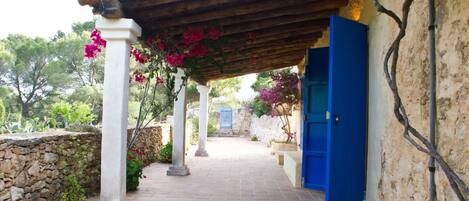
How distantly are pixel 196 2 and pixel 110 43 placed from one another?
1.07m

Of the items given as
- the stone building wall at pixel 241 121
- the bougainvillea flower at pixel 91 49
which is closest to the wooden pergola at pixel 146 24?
the bougainvillea flower at pixel 91 49

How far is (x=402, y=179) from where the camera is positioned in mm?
2512

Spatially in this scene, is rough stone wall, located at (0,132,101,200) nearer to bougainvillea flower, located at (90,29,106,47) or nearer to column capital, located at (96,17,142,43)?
bougainvillea flower, located at (90,29,106,47)

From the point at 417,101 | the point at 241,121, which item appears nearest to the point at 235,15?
the point at 417,101

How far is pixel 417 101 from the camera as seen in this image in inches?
87.4

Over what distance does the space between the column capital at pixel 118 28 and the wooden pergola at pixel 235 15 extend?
9cm

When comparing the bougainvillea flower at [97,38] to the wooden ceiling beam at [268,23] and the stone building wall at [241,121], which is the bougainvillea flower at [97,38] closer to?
the wooden ceiling beam at [268,23]

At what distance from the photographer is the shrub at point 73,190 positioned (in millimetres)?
4457

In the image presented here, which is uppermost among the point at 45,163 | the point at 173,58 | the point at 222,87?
the point at 222,87

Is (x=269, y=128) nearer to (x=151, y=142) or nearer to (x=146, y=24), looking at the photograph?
(x=151, y=142)

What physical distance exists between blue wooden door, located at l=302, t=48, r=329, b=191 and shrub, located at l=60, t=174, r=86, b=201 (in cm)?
327

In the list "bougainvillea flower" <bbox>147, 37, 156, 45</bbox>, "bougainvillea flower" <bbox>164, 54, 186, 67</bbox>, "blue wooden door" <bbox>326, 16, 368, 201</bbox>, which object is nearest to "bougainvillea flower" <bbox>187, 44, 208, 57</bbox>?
"bougainvillea flower" <bbox>164, 54, 186, 67</bbox>

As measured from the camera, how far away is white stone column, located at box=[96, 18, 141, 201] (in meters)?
3.95

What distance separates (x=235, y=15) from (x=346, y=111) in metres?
1.83
